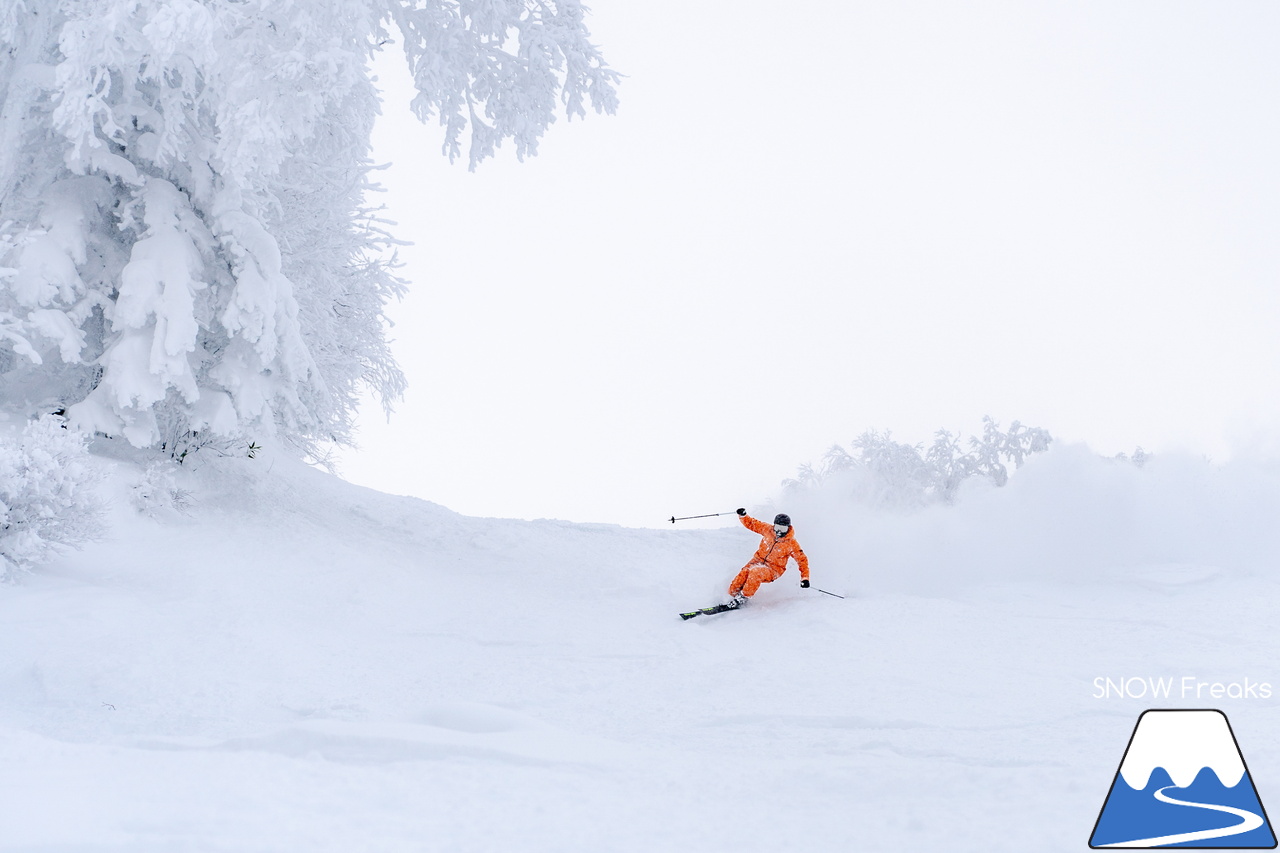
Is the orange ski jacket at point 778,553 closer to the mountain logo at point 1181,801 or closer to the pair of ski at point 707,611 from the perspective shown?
the pair of ski at point 707,611

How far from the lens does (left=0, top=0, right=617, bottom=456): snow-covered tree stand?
942 cm

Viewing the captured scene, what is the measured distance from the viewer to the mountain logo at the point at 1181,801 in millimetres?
3598

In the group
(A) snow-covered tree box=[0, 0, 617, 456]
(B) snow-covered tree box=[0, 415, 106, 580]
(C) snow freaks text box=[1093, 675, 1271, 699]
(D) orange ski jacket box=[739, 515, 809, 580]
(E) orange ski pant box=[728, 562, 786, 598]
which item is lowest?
(C) snow freaks text box=[1093, 675, 1271, 699]

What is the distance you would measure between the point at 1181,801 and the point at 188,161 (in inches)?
471

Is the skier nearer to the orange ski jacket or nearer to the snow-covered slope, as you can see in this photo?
the orange ski jacket

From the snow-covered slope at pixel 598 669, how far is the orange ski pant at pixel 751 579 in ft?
0.76

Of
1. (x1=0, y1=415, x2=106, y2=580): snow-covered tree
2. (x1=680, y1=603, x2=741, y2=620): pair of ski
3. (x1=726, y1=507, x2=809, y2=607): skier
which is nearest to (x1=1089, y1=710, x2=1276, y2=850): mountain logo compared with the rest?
(x1=680, y1=603, x2=741, y2=620): pair of ski

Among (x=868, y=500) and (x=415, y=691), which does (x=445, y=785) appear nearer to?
(x=415, y=691)

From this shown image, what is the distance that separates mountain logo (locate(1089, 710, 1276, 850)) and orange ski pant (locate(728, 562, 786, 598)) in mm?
5998

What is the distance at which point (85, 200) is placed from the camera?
1043cm

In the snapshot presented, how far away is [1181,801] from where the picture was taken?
12.5 feet

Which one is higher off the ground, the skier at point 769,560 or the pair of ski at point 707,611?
the skier at point 769,560

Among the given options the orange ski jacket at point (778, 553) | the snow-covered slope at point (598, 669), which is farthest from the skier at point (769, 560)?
the snow-covered slope at point (598, 669)

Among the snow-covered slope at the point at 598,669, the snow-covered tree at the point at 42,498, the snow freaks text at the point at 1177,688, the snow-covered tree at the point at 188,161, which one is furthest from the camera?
the snow-covered tree at the point at 188,161
